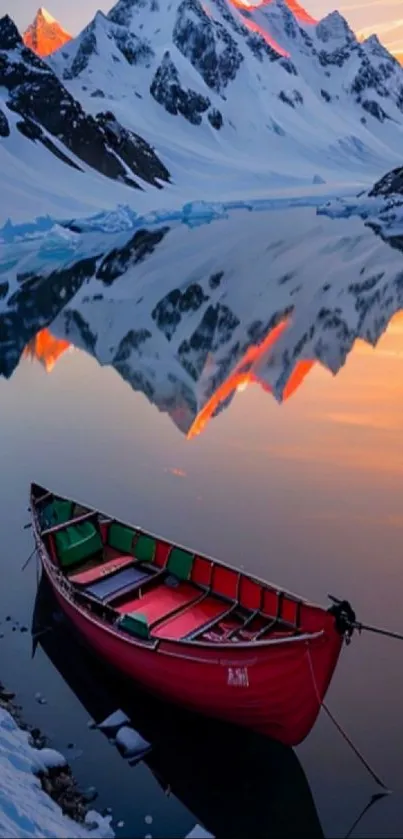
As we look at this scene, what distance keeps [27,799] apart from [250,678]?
3.03 meters

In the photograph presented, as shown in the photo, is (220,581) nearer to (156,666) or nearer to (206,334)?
(156,666)

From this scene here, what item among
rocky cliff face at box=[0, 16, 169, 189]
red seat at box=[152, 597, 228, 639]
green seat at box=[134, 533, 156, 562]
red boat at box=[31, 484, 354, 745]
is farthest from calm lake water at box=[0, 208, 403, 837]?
rocky cliff face at box=[0, 16, 169, 189]

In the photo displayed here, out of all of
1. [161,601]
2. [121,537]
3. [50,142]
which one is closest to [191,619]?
[161,601]

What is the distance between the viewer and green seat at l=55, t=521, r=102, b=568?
14.7 metres

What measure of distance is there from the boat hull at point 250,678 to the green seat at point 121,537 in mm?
3014

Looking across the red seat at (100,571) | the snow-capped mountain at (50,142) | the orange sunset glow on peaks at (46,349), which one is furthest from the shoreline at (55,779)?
the snow-capped mountain at (50,142)

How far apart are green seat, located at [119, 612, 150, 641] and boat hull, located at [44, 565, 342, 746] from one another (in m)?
0.17

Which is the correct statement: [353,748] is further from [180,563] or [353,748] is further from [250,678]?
[180,563]

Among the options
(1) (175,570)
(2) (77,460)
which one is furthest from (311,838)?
(2) (77,460)

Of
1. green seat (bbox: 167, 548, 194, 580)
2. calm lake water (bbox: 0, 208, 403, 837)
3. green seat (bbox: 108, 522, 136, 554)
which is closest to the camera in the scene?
calm lake water (bbox: 0, 208, 403, 837)

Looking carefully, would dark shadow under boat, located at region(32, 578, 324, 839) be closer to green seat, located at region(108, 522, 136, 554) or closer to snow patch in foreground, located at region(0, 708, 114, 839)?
snow patch in foreground, located at region(0, 708, 114, 839)

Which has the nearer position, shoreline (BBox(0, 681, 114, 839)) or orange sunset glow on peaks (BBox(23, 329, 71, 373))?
shoreline (BBox(0, 681, 114, 839))

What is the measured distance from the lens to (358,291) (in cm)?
4581

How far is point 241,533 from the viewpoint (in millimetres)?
16875
